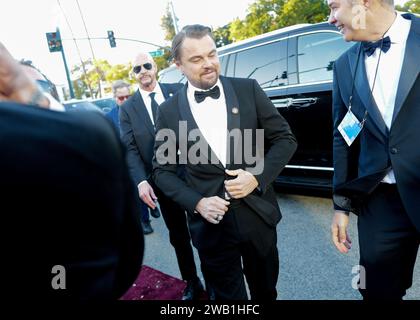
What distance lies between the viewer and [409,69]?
4.38 feet

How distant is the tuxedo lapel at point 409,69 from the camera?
52.1 inches

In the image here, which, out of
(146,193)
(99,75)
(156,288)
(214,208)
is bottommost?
(99,75)

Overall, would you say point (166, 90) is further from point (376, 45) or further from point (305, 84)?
point (376, 45)

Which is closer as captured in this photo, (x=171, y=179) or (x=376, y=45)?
(x=376, y=45)


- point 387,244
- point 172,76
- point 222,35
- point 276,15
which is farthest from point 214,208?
point 222,35


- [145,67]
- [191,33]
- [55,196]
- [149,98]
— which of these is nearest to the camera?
[55,196]

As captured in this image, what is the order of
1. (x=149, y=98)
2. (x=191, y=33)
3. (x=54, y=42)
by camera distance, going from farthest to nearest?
(x=54, y=42) → (x=149, y=98) → (x=191, y=33)

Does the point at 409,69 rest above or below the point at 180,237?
above

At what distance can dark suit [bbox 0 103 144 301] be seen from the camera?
21.1 inches

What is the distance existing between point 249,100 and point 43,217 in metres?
1.39

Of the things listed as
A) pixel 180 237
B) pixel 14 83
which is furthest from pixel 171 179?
pixel 14 83

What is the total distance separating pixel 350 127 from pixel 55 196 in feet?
4.62
